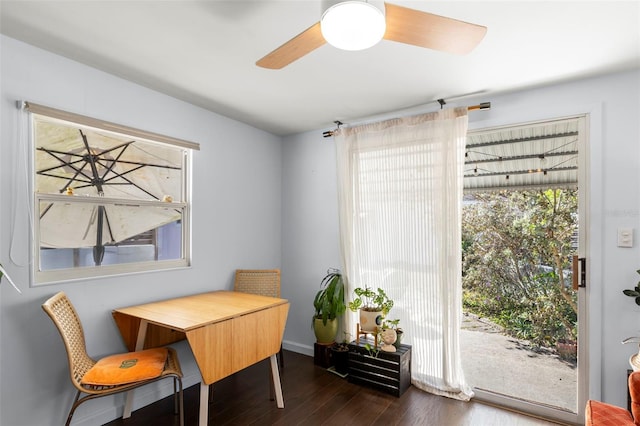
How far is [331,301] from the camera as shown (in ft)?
10.1

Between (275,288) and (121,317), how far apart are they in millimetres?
1281

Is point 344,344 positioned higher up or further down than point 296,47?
further down

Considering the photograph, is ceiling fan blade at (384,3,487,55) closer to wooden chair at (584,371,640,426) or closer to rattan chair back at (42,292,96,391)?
Answer: wooden chair at (584,371,640,426)

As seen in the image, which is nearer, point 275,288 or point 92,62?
point 92,62

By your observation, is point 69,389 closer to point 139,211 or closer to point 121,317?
point 121,317

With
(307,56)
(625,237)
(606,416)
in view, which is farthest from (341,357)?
(307,56)

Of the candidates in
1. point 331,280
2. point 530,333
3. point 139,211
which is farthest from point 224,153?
point 530,333

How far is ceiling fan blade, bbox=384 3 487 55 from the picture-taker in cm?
120

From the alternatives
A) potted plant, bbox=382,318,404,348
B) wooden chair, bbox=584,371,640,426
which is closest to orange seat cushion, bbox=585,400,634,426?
wooden chair, bbox=584,371,640,426

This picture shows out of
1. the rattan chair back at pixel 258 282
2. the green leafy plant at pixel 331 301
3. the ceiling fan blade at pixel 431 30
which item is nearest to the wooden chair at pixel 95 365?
the rattan chair back at pixel 258 282

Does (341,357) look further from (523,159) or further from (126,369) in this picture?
(523,159)

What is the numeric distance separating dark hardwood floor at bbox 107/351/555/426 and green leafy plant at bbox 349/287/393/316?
25.0 inches

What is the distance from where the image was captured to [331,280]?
323 cm

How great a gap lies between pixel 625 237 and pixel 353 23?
7.26 ft
